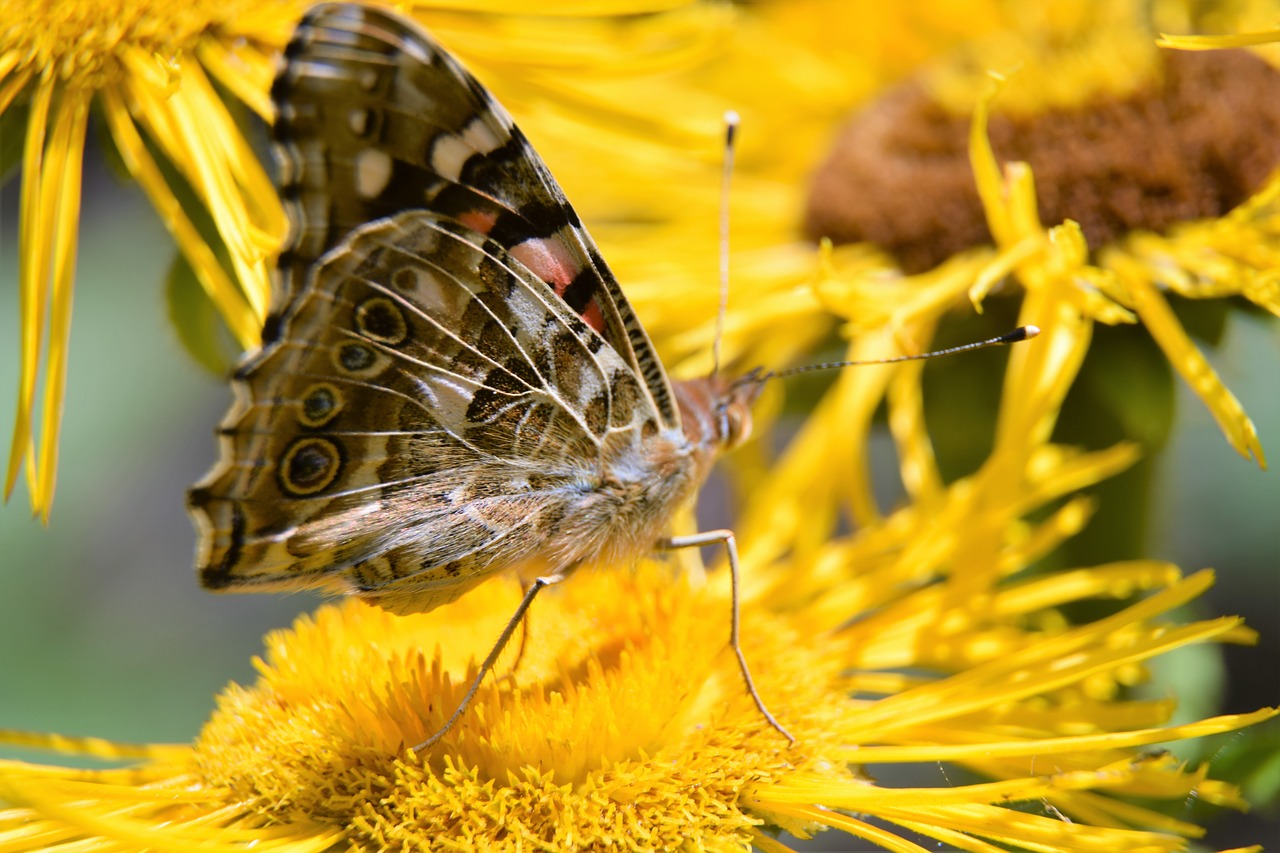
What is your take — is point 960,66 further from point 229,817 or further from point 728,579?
point 229,817

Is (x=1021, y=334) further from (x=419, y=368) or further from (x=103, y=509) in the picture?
(x=103, y=509)

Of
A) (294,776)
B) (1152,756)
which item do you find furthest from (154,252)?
(1152,756)

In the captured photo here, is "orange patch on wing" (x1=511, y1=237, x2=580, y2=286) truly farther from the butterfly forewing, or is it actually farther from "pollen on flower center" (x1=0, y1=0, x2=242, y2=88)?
"pollen on flower center" (x1=0, y1=0, x2=242, y2=88)

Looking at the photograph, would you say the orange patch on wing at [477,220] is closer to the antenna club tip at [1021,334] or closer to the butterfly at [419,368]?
the butterfly at [419,368]

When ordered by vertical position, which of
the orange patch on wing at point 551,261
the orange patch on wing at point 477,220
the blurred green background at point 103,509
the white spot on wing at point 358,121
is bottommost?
the blurred green background at point 103,509

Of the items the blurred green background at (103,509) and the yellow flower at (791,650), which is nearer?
the yellow flower at (791,650)

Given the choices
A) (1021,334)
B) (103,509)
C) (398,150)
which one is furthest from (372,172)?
(103,509)

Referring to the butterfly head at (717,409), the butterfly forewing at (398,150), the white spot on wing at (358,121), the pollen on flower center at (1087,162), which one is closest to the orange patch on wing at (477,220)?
the butterfly forewing at (398,150)
